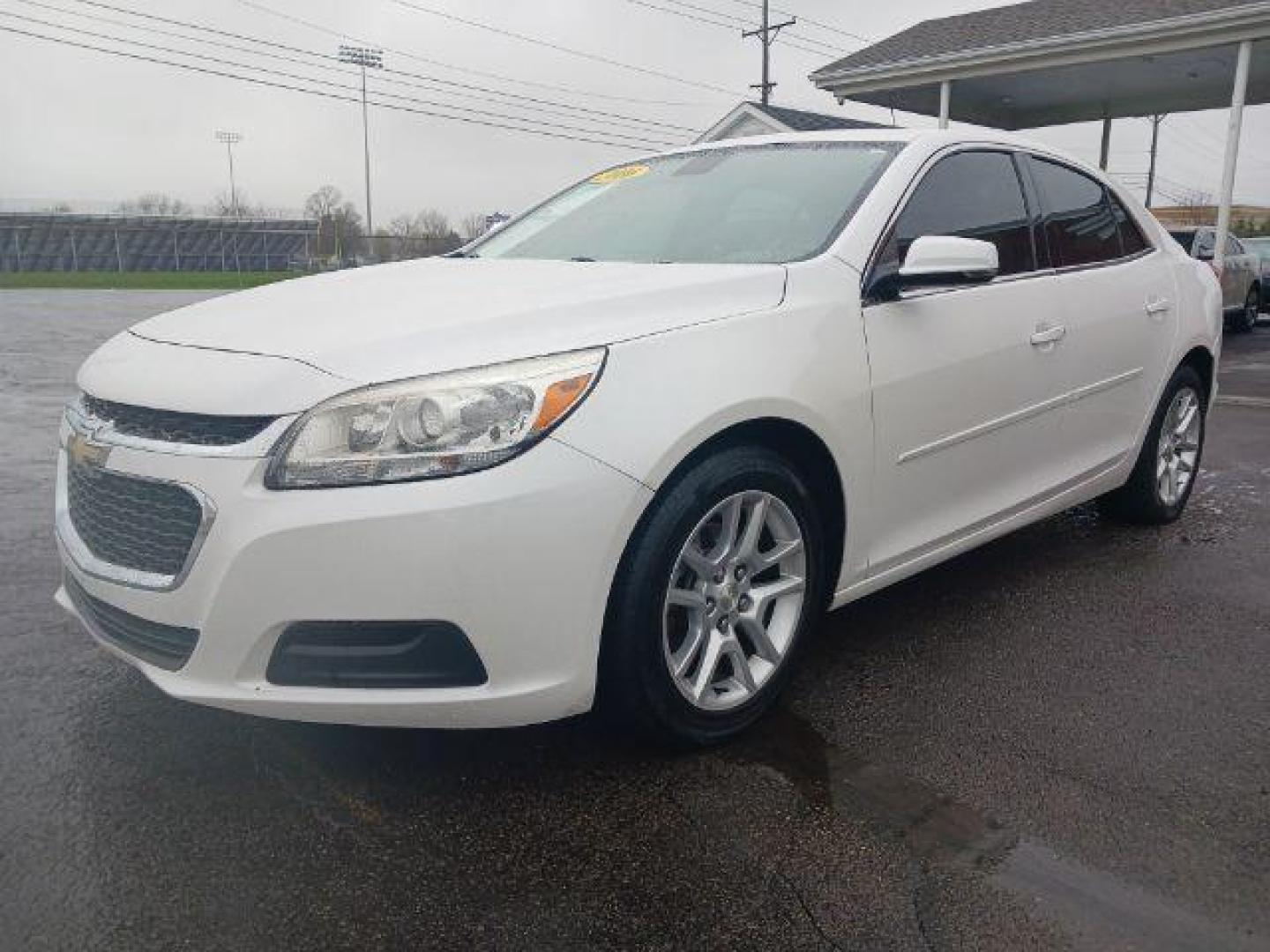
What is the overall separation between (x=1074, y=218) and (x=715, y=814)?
2.88m

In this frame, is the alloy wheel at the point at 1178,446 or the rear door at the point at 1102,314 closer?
the rear door at the point at 1102,314

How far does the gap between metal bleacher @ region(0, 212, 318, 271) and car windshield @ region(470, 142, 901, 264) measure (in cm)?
8912

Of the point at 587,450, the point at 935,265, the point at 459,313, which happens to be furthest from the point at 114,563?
the point at 935,265

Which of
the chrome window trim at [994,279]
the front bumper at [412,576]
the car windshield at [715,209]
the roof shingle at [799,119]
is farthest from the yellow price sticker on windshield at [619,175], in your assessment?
the roof shingle at [799,119]

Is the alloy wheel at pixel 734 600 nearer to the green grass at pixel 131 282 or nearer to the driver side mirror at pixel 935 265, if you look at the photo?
the driver side mirror at pixel 935 265

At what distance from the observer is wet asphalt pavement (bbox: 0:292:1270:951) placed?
2064 mm

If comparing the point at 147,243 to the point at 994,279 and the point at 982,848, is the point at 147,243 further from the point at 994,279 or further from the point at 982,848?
the point at 982,848

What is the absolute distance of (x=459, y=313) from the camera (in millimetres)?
2570

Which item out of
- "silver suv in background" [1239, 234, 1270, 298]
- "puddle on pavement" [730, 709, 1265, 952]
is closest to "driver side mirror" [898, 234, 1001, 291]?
"puddle on pavement" [730, 709, 1265, 952]

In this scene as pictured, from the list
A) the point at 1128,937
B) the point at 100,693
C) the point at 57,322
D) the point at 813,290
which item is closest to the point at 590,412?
the point at 813,290

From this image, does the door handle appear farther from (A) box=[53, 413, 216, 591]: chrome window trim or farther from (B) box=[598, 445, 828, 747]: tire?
(A) box=[53, 413, 216, 591]: chrome window trim

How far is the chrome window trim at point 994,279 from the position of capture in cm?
311

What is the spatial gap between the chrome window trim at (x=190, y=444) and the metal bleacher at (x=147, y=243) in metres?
90.2

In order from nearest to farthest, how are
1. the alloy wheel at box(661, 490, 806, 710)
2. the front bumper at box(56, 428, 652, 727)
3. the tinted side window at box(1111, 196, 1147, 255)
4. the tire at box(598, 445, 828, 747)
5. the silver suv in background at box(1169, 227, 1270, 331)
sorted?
the front bumper at box(56, 428, 652, 727)
the tire at box(598, 445, 828, 747)
the alloy wheel at box(661, 490, 806, 710)
the tinted side window at box(1111, 196, 1147, 255)
the silver suv in background at box(1169, 227, 1270, 331)
